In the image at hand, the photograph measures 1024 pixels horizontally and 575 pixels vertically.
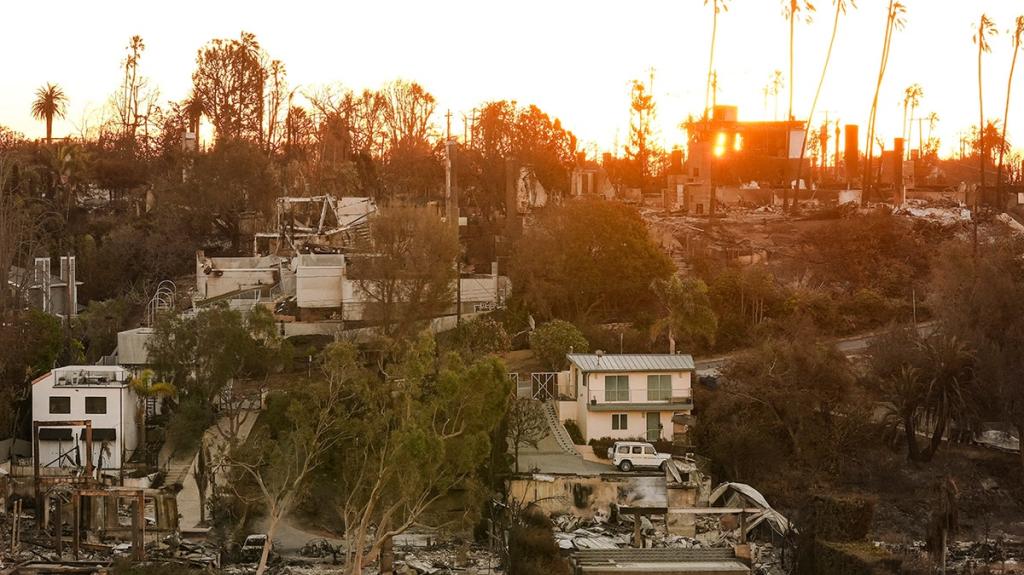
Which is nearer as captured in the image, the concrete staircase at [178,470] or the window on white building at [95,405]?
the concrete staircase at [178,470]

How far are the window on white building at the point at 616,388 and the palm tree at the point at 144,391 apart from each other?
10.4m

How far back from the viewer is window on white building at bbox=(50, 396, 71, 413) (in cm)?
2993

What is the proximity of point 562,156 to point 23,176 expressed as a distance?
2176 centimetres

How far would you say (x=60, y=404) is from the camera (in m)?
30.0

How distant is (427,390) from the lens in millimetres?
26406

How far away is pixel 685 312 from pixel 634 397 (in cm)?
477

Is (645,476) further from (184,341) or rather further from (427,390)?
(184,341)

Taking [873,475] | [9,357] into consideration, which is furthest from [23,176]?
[873,475]

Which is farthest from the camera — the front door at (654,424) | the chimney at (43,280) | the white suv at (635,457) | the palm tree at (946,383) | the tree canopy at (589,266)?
the chimney at (43,280)

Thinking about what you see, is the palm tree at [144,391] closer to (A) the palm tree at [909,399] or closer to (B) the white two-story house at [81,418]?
(B) the white two-story house at [81,418]

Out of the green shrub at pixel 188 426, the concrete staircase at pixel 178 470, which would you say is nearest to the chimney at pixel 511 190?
the green shrub at pixel 188 426

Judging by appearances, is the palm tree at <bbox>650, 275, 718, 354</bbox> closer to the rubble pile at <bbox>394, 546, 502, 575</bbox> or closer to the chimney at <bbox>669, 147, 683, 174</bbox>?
the rubble pile at <bbox>394, 546, 502, 575</bbox>

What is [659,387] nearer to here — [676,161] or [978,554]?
[978,554]

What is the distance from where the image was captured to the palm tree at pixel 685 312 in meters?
35.8
